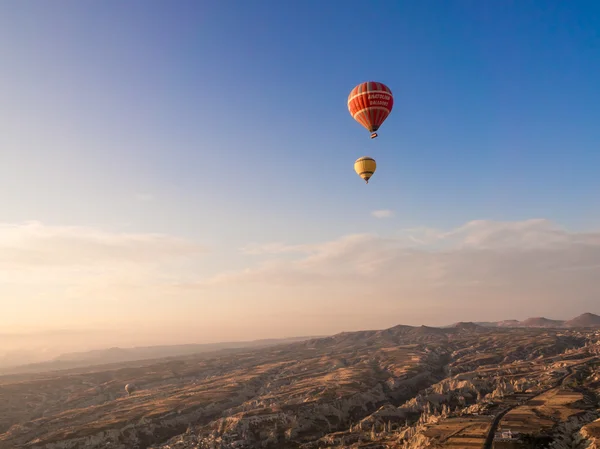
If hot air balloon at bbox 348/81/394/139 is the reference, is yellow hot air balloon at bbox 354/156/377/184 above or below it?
below

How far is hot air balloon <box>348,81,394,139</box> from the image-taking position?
80.6 meters

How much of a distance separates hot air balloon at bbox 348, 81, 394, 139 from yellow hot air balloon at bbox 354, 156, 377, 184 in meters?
8.20

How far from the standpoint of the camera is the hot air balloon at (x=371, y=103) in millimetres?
80625

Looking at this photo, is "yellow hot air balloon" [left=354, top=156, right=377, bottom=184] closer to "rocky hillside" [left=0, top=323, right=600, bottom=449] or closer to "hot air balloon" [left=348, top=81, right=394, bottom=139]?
"hot air balloon" [left=348, top=81, right=394, bottom=139]

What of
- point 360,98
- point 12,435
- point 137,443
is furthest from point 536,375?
point 12,435

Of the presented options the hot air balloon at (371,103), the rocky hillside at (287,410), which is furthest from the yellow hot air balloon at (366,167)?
the rocky hillside at (287,410)

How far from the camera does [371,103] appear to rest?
265 ft

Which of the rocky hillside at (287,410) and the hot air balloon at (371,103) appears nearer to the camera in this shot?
the hot air balloon at (371,103)

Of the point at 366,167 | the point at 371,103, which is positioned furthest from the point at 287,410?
the point at 371,103

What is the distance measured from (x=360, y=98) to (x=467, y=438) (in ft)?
219

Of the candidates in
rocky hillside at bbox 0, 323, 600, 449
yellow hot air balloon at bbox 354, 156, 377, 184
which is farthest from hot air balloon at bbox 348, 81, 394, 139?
rocky hillside at bbox 0, 323, 600, 449

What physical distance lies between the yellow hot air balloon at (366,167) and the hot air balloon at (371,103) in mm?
8205

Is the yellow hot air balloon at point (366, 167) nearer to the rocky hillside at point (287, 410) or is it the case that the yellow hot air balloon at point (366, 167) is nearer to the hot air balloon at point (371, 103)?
the hot air balloon at point (371, 103)

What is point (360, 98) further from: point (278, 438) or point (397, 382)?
point (397, 382)
